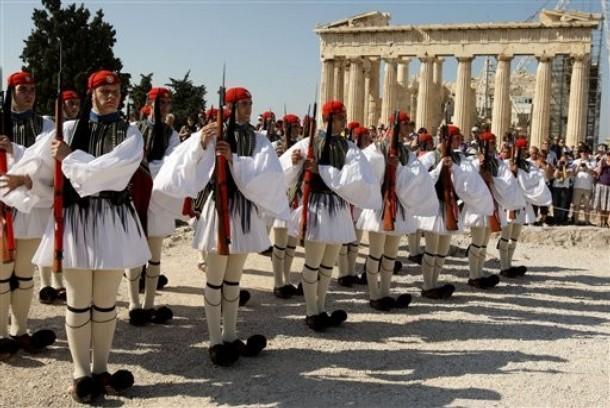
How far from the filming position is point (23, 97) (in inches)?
236

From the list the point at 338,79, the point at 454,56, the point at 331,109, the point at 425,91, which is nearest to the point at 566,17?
the point at 454,56

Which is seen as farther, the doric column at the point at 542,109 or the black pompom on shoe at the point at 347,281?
the doric column at the point at 542,109

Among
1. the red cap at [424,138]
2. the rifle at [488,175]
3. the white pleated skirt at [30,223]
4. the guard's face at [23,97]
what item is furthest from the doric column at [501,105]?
the white pleated skirt at [30,223]

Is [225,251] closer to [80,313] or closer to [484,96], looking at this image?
[80,313]

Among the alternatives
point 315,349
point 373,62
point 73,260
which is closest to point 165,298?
point 315,349

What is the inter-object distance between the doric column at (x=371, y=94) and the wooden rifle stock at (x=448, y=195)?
45.7 m

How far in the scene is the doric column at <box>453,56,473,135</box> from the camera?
1785 inches

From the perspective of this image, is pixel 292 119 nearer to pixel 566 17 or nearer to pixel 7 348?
pixel 7 348

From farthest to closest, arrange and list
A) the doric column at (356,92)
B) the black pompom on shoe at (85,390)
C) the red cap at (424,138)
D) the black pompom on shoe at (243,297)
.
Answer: the doric column at (356,92)
the red cap at (424,138)
the black pompom on shoe at (243,297)
the black pompom on shoe at (85,390)

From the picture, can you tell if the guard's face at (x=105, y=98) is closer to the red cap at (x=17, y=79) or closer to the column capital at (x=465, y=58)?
the red cap at (x=17, y=79)

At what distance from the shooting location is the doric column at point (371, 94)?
54.5 metres

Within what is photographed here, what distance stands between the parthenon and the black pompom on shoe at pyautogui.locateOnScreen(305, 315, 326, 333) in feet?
130

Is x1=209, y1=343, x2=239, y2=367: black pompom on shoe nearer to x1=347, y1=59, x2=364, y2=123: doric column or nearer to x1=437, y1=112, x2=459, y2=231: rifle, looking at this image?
x1=437, y1=112, x2=459, y2=231: rifle

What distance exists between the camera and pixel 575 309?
930 cm
